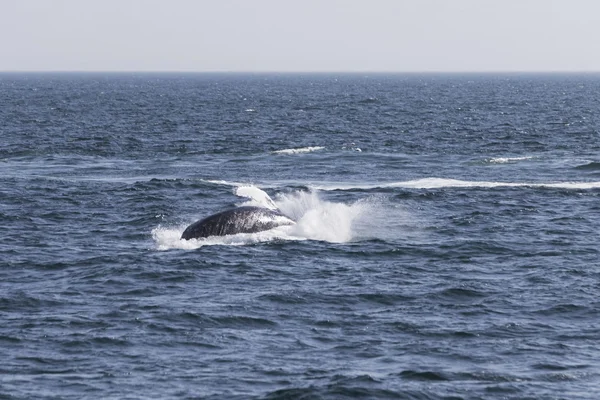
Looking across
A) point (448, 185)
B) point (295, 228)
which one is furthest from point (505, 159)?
point (295, 228)

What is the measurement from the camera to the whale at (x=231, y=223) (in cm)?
3712

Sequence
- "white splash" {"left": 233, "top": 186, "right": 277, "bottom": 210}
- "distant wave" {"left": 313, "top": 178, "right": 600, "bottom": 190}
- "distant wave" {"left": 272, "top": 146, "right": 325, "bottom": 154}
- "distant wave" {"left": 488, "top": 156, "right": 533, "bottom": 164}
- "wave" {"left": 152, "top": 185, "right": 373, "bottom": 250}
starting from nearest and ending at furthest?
1. "wave" {"left": 152, "top": 185, "right": 373, "bottom": 250}
2. "white splash" {"left": 233, "top": 186, "right": 277, "bottom": 210}
3. "distant wave" {"left": 313, "top": 178, "right": 600, "bottom": 190}
4. "distant wave" {"left": 488, "top": 156, "right": 533, "bottom": 164}
5. "distant wave" {"left": 272, "top": 146, "right": 325, "bottom": 154}

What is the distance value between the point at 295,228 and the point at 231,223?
274cm

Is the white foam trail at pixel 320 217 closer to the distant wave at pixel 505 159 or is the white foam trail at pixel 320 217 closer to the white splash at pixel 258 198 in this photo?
the white splash at pixel 258 198

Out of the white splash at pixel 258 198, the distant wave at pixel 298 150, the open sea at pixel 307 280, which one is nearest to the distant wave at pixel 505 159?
the open sea at pixel 307 280

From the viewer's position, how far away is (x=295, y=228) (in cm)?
3891

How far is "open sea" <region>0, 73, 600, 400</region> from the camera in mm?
22656

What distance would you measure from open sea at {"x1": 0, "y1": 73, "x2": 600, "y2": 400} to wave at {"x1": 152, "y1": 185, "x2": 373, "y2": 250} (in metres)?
0.12

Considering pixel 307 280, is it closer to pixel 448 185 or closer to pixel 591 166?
pixel 448 185

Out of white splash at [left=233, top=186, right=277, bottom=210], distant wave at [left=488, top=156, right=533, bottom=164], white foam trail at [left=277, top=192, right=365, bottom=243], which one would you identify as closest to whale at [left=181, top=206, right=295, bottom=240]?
white splash at [left=233, top=186, right=277, bottom=210]

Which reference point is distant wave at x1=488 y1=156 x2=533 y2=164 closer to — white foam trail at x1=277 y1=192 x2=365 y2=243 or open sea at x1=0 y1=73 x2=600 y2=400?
open sea at x1=0 y1=73 x2=600 y2=400

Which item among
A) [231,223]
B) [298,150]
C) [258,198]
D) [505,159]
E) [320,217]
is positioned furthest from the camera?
[298,150]

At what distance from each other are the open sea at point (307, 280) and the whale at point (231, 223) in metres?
0.39

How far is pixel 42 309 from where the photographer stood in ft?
91.6
